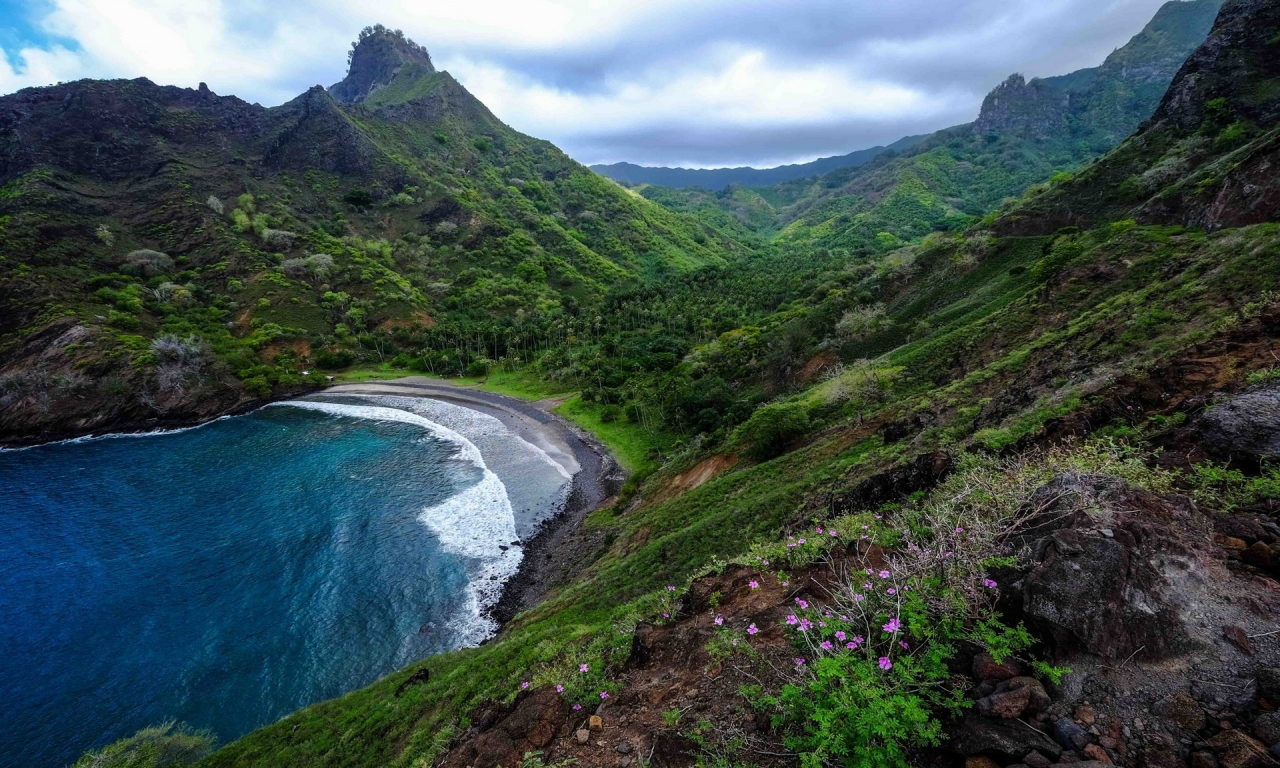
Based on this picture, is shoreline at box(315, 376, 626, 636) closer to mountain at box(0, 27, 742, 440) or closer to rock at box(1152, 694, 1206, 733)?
mountain at box(0, 27, 742, 440)

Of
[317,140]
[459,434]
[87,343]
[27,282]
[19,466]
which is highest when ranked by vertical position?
[317,140]

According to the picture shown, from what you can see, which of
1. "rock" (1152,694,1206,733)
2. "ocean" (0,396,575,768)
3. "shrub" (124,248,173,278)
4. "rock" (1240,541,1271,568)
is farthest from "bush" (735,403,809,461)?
"shrub" (124,248,173,278)

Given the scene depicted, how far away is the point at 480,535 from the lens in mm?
34688

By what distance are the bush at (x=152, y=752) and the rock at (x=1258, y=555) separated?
89.3 feet

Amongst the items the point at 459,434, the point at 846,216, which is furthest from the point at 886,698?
the point at 846,216

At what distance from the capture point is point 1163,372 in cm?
991

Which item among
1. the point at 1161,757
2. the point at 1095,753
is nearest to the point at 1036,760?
the point at 1095,753

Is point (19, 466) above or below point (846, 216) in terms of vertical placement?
below

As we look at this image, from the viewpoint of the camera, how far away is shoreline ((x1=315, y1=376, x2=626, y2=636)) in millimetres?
28031

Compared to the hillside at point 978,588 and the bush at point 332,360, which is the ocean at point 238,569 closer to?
the hillside at point 978,588

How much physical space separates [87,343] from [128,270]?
29.6 m

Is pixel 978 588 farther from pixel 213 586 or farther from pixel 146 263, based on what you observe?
pixel 146 263

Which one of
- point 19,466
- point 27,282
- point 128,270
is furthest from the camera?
point 128,270

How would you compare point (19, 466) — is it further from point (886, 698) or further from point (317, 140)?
point (317, 140)
